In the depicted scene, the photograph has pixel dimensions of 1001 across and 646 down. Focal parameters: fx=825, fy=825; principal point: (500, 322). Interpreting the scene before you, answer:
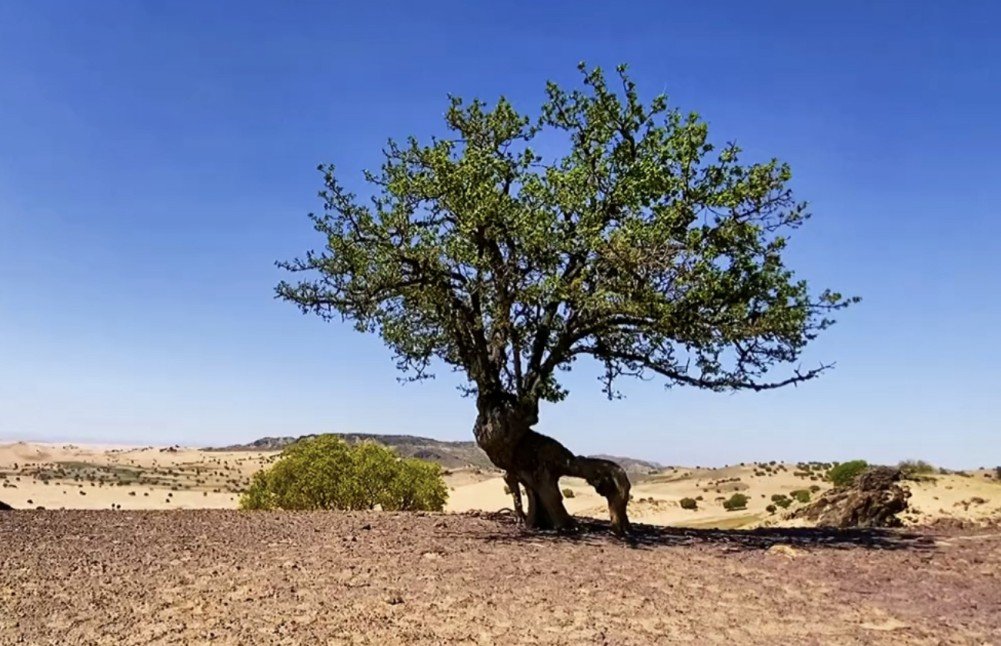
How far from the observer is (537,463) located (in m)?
16.9

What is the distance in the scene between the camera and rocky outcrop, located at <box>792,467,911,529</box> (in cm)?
2328

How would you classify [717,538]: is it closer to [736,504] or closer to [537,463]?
[537,463]

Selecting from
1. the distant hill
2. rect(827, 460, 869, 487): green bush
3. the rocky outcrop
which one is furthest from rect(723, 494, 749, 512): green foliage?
the distant hill

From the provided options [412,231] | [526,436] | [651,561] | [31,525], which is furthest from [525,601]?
[31,525]

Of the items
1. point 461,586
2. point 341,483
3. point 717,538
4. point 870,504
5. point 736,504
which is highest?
point 341,483

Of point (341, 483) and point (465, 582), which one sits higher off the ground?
point (341, 483)

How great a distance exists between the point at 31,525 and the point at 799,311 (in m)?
14.7

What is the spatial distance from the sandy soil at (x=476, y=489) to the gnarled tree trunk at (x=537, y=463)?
40.6 feet

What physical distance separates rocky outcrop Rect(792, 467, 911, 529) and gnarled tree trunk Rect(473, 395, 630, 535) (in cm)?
954

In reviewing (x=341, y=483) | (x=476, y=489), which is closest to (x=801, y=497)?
(x=476, y=489)

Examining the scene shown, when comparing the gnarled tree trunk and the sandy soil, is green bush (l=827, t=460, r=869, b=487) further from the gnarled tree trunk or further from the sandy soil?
the gnarled tree trunk

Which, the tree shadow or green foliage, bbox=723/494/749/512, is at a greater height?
the tree shadow

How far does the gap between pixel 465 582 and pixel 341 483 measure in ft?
52.0

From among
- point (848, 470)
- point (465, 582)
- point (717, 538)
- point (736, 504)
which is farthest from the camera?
point (736, 504)
